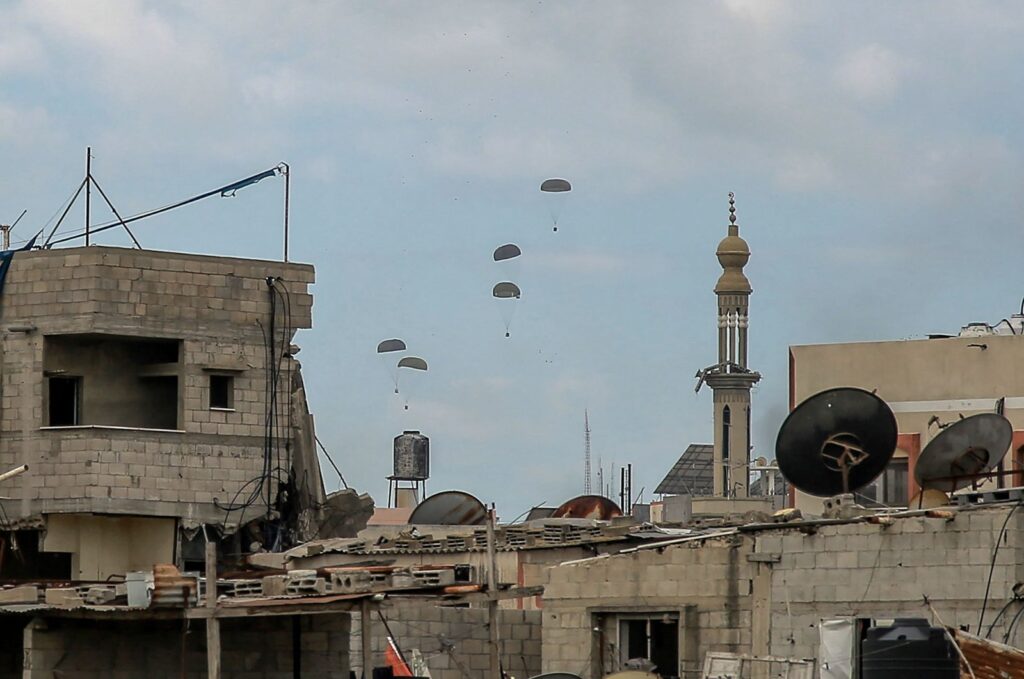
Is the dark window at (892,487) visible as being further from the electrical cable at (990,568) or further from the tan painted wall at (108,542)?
the electrical cable at (990,568)

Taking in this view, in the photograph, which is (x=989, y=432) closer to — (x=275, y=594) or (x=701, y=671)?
(x=701, y=671)

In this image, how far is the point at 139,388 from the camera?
114 feet

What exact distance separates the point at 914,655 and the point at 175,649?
958cm

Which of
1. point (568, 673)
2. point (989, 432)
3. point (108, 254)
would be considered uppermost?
point (108, 254)

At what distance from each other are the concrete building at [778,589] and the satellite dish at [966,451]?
2882 mm

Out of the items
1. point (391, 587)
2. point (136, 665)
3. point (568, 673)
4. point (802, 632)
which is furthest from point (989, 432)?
point (136, 665)

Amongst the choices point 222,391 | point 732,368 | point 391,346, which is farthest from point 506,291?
point 732,368

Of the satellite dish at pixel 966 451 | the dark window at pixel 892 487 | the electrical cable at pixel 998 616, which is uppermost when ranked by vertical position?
the satellite dish at pixel 966 451

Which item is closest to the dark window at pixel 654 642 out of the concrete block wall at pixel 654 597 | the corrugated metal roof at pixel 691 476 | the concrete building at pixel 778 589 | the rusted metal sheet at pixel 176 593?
the concrete building at pixel 778 589

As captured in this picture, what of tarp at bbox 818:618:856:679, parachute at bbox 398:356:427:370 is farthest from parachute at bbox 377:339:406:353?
tarp at bbox 818:618:856:679

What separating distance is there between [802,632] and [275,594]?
6.42m

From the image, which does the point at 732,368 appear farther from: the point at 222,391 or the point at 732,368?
the point at 222,391

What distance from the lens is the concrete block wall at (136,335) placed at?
3341cm

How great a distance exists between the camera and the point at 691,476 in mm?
94188
